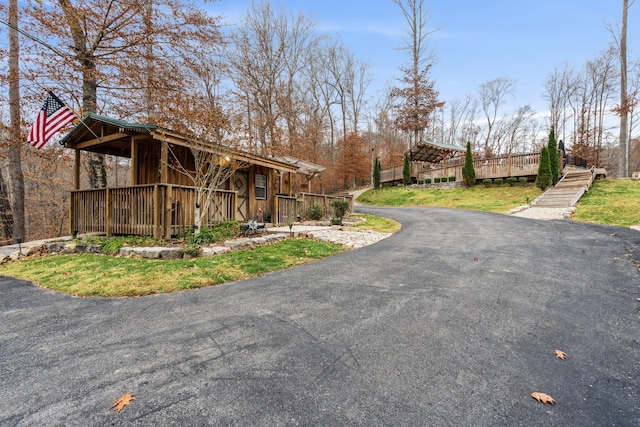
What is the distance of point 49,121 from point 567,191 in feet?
66.9

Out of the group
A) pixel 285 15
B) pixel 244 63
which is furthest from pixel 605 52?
pixel 244 63

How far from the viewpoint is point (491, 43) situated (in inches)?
746

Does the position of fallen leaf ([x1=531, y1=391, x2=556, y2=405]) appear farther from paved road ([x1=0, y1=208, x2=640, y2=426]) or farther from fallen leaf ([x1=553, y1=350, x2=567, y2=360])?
fallen leaf ([x1=553, y1=350, x2=567, y2=360])

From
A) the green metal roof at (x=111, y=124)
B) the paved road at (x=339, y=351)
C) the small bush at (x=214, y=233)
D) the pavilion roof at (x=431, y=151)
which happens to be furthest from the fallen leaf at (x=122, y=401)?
the pavilion roof at (x=431, y=151)

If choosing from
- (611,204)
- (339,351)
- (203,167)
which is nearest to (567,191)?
(611,204)

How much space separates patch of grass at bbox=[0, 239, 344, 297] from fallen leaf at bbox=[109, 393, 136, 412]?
2435 millimetres

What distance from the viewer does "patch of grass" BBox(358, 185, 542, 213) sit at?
14409 millimetres

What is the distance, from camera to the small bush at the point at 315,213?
12.0 m

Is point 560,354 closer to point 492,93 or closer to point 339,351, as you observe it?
point 339,351

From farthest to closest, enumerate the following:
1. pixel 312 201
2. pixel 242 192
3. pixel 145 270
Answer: pixel 312 201 < pixel 242 192 < pixel 145 270

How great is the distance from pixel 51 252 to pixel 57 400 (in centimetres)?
740

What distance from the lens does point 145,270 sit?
4832 mm

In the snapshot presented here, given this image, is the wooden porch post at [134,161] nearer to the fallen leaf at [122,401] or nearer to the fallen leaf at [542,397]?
the fallen leaf at [122,401]

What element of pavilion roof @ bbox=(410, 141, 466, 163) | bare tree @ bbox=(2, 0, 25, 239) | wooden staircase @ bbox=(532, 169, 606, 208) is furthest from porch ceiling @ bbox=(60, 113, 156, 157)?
pavilion roof @ bbox=(410, 141, 466, 163)
